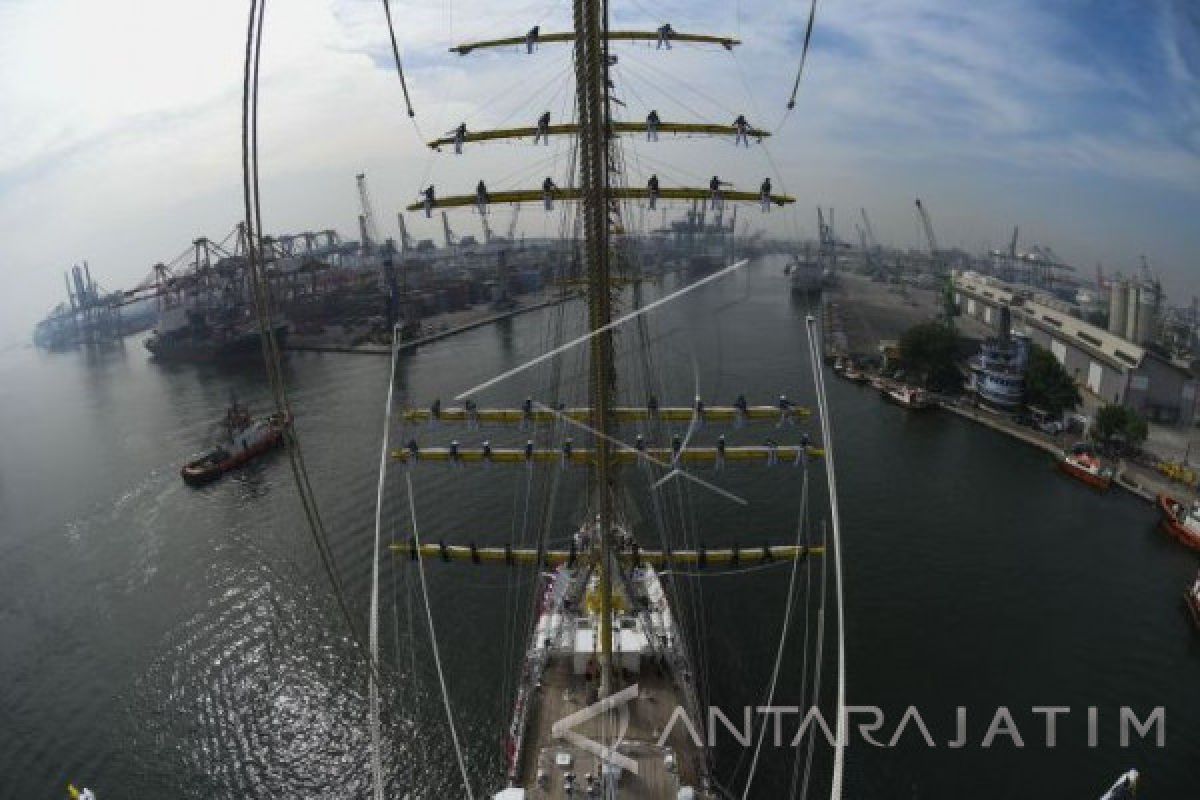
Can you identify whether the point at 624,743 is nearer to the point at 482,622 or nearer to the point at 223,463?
the point at 482,622

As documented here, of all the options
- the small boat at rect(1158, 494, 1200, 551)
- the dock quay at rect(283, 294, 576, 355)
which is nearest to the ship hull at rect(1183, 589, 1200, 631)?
the small boat at rect(1158, 494, 1200, 551)

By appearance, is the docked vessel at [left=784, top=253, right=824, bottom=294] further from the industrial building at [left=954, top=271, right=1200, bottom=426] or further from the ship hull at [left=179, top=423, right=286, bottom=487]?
the ship hull at [left=179, top=423, right=286, bottom=487]

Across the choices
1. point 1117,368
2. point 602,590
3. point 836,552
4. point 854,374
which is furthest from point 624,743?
point 854,374

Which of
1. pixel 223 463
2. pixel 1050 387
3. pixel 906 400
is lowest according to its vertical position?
pixel 906 400

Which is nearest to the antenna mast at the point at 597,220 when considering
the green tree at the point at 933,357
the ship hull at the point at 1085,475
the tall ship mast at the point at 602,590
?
the tall ship mast at the point at 602,590

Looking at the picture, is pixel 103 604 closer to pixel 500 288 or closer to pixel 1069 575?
pixel 1069 575
